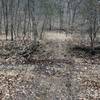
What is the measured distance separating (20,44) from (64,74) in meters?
8.46

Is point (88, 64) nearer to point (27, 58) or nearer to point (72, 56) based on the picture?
point (72, 56)

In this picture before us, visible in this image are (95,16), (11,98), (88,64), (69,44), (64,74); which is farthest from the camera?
(69,44)

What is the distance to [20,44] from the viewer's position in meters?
21.1

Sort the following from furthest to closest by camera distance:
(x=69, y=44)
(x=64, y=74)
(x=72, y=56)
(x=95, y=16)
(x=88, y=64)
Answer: (x=69, y=44) → (x=95, y=16) → (x=72, y=56) → (x=88, y=64) → (x=64, y=74)

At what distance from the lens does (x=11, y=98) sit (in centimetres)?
1004

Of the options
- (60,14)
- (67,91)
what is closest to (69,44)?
(67,91)

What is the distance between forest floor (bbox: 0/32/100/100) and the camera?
422 inches

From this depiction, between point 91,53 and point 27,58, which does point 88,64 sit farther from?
point 27,58

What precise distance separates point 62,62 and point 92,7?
21.9 ft

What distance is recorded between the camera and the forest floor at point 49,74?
10.7 metres

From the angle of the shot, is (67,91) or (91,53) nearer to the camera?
(67,91)

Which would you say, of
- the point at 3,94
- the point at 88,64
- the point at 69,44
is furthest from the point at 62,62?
the point at 3,94

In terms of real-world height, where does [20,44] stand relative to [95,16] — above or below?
below

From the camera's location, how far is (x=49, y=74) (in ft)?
45.4
